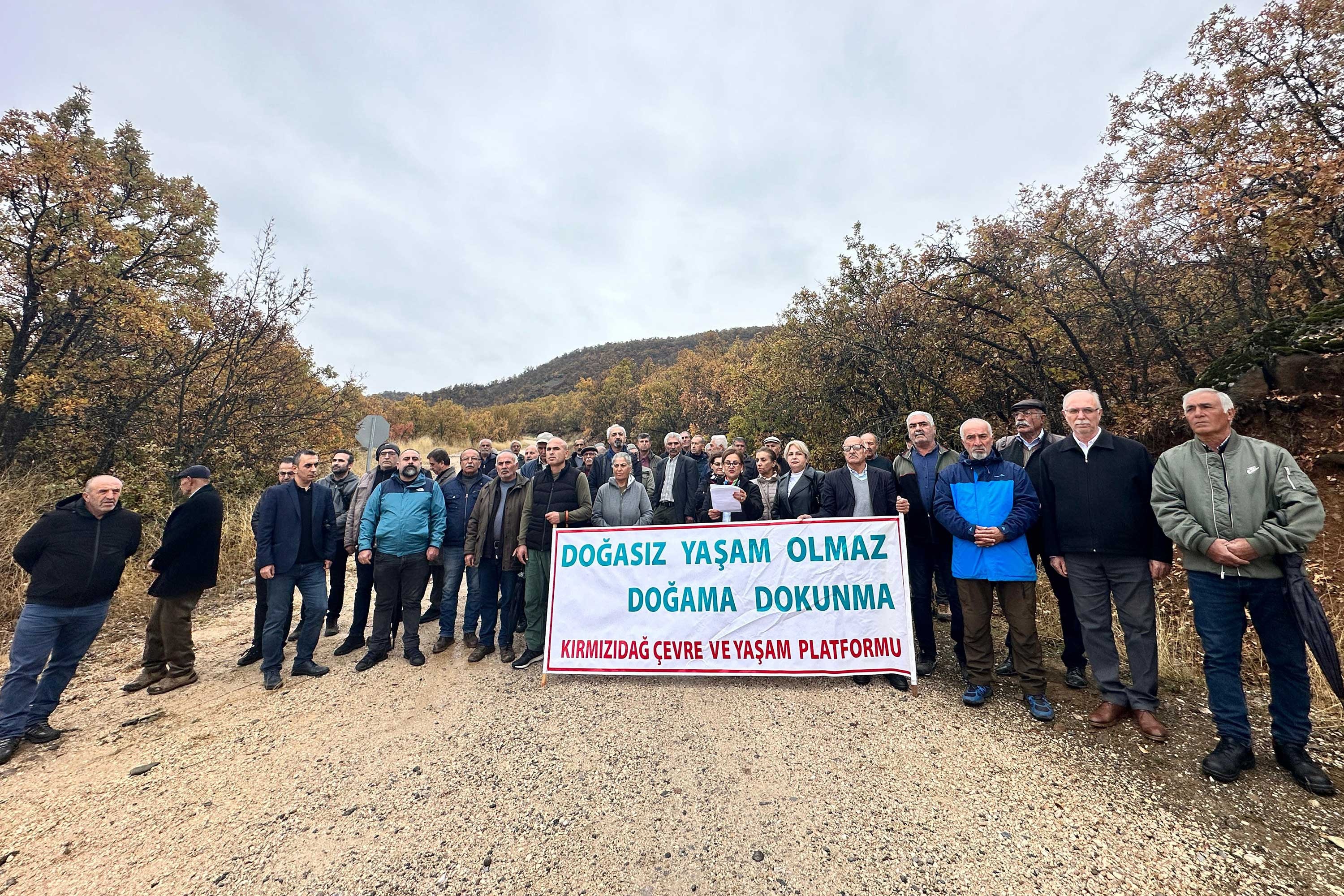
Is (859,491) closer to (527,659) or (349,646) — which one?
(527,659)

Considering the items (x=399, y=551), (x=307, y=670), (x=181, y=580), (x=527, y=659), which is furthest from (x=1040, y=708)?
(x=181, y=580)

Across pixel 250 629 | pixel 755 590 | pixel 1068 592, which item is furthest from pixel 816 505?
pixel 250 629

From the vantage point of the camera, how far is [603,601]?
4266 millimetres

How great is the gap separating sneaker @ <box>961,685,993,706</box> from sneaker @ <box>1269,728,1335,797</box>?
53.4 inches

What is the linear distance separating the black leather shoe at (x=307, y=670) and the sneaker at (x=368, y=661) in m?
0.27

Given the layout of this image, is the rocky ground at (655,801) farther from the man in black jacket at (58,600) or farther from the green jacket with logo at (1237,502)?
the green jacket with logo at (1237,502)

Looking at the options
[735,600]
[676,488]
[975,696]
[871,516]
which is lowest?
[975,696]

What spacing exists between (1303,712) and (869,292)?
8796 millimetres

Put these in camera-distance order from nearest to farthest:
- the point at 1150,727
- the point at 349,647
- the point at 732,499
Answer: the point at 1150,727 < the point at 732,499 < the point at 349,647

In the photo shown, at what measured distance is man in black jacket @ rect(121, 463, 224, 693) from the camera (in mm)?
4133

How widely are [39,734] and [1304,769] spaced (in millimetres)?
7881

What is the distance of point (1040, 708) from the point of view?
10.5ft

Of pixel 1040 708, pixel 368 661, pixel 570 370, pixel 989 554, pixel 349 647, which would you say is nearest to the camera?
pixel 1040 708

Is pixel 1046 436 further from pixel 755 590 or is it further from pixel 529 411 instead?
pixel 529 411
